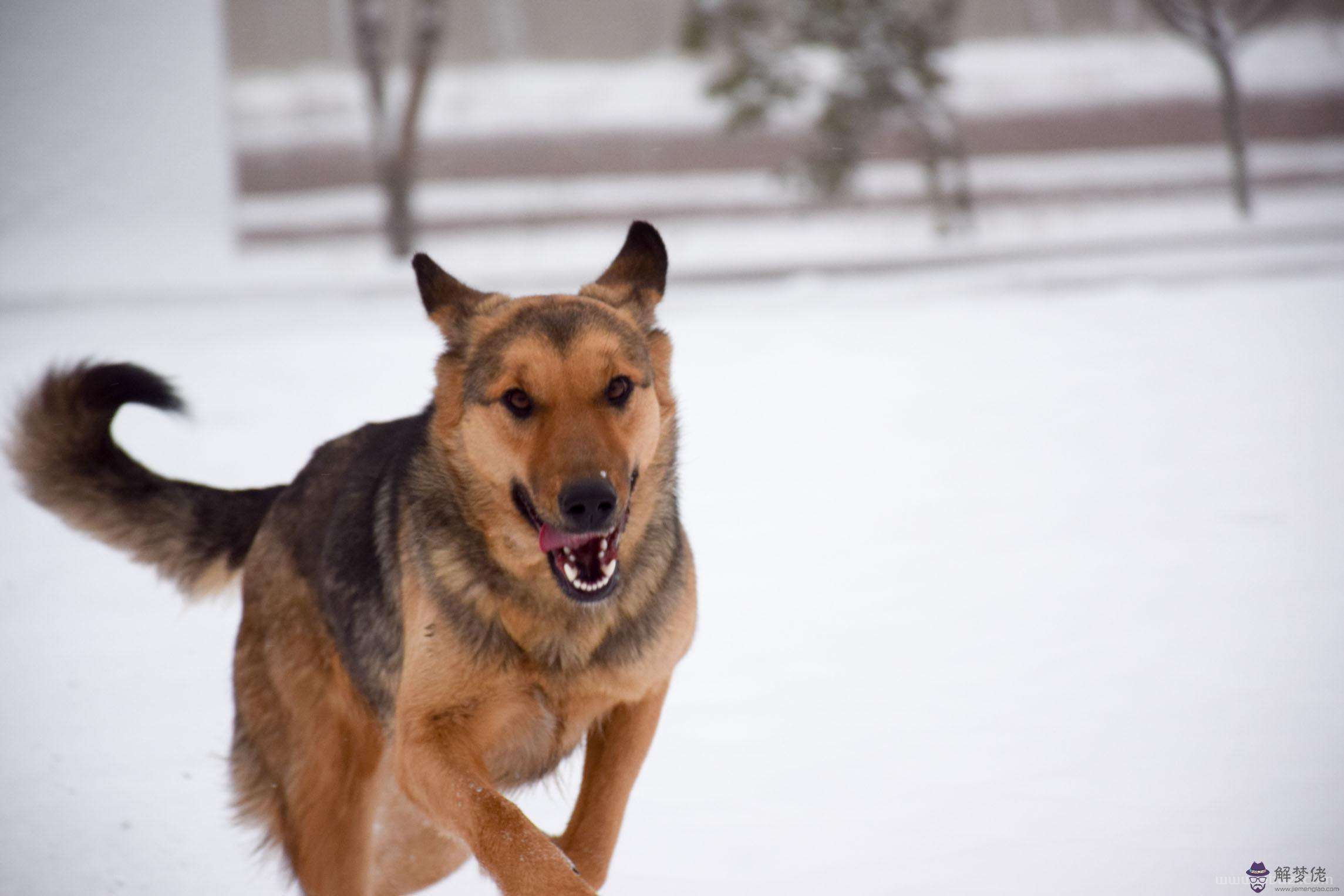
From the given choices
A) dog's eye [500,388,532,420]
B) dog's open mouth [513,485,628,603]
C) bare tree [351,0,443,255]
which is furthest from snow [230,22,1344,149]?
dog's open mouth [513,485,628,603]

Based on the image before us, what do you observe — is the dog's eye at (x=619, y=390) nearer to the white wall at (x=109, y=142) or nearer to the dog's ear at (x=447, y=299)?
the dog's ear at (x=447, y=299)

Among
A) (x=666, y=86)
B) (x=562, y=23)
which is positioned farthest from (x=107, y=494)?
(x=562, y=23)

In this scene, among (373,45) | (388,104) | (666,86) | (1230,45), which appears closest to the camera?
(373,45)

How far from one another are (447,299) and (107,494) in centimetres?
128

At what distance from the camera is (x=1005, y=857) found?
3.35 meters

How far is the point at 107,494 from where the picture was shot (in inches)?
150

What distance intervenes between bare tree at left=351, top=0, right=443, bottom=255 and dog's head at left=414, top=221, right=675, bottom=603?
45.0ft

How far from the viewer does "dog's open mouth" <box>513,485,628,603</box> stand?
289 centimetres

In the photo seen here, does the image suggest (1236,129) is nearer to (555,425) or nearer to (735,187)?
(735,187)

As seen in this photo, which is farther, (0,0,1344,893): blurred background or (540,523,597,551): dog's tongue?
(0,0,1344,893): blurred background

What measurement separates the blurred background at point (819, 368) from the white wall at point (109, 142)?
52 millimetres

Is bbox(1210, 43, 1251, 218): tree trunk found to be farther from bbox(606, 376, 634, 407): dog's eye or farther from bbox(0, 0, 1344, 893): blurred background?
bbox(606, 376, 634, 407): dog's eye

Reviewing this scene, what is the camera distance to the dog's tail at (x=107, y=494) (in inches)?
149

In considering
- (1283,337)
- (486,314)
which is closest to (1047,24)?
(1283,337)
